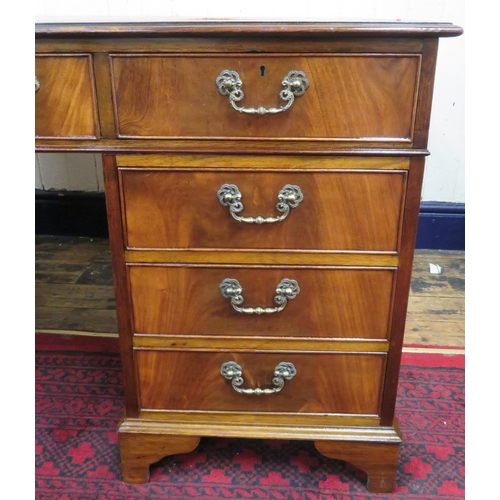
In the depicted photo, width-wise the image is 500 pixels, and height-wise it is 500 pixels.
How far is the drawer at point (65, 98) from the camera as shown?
2.79ft

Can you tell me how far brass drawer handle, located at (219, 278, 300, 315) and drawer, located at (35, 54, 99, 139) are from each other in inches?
14.0

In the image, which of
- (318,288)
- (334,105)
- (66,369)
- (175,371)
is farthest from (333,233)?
(66,369)

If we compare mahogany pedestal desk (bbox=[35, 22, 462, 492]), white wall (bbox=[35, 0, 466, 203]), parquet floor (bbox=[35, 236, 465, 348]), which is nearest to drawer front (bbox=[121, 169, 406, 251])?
mahogany pedestal desk (bbox=[35, 22, 462, 492])

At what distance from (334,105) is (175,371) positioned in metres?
0.60

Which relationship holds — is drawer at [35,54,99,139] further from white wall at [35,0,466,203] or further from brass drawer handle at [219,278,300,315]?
white wall at [35,0,466,203]

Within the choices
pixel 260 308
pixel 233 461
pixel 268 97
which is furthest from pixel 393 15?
pixel 233 461

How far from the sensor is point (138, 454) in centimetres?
112

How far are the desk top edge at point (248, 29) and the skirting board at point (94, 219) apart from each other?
4.60ft

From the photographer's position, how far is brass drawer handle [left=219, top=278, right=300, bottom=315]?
0.97 m

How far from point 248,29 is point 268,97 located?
0.35ft

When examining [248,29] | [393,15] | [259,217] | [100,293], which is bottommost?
[100,293]

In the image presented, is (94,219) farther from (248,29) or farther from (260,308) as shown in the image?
(248,29)

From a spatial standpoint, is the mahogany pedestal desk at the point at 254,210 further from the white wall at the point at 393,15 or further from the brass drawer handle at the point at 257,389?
the white wall at the point at 393,15

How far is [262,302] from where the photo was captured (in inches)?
39.4
